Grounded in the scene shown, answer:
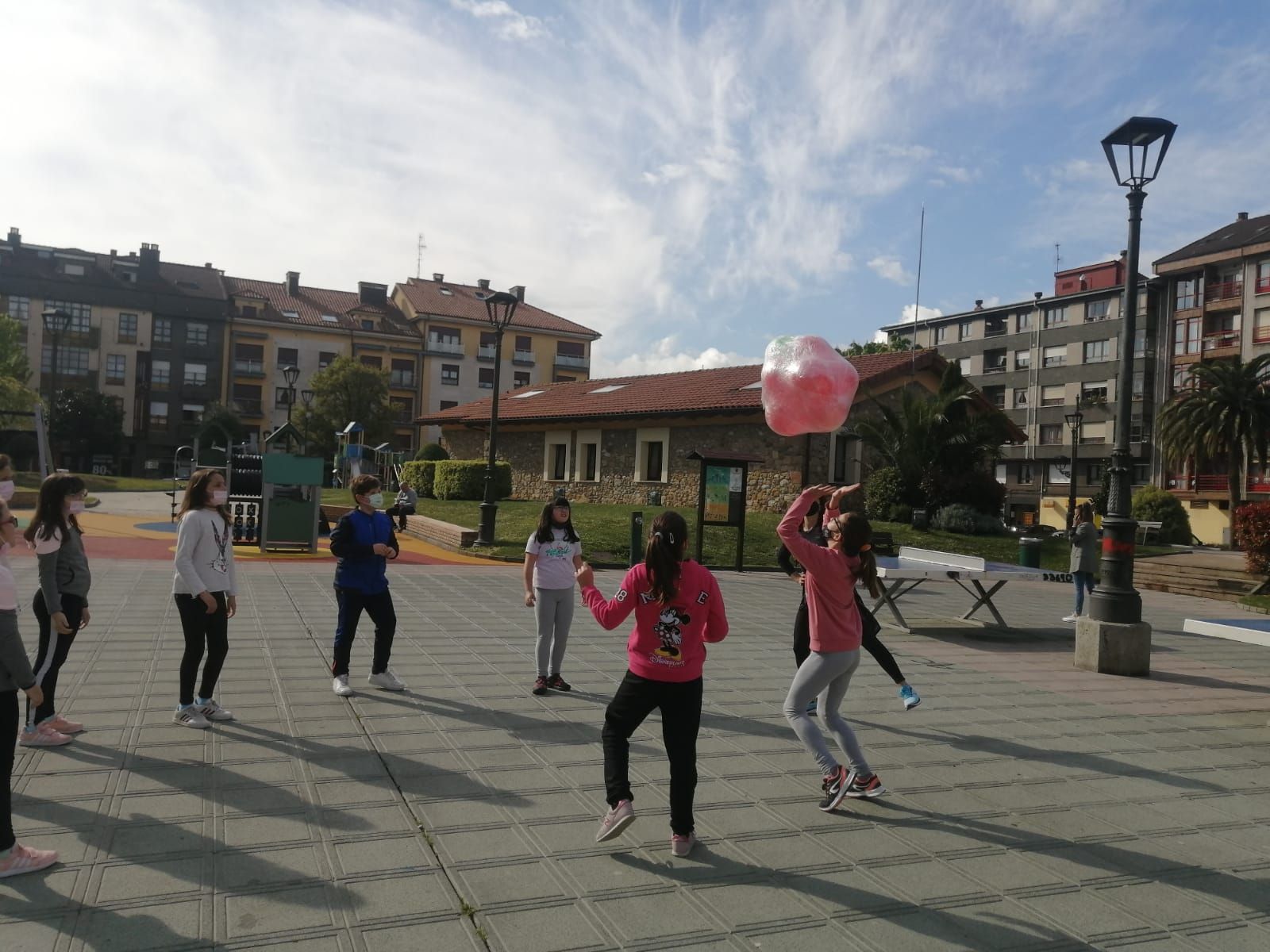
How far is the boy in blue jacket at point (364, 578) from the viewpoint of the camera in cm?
699

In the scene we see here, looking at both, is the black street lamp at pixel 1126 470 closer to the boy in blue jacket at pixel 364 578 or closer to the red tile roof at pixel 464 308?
the boy in blue jacket at pixel 364 578

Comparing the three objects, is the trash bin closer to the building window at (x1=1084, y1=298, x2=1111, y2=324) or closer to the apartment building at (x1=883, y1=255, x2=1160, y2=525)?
the apartment building at (x1=883, y1=255, x2=1160, y2=525)

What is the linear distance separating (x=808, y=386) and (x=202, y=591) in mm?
3988

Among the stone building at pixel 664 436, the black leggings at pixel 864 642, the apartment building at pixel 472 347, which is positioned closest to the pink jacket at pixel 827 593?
the black leggings at pixel 864 642

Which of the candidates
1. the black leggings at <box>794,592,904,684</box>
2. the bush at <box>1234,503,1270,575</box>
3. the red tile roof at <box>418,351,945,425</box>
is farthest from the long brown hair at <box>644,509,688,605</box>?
the red tile roof at <box>418,351,945,425</box>

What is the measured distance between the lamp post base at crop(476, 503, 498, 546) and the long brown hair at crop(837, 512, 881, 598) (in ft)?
51.1

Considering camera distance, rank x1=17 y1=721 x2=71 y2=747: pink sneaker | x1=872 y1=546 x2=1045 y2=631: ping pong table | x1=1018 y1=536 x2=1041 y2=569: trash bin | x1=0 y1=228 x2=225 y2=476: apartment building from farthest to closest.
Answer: x1=0 y1=228 x2=225 y2=476: apartment building
x1=1018 y1=536 x2=1041 y2=569: trash bin
x1=872 y1=546 x2=1045 y2=631: ping pong table
x1=17 y1=721 x2=71 y2=747: pink sneaker

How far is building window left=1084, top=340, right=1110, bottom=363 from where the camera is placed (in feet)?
192

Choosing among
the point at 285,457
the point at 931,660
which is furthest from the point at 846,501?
the point at 285,457

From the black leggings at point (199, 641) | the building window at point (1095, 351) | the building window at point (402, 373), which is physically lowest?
the black leggings at point (199, 641)

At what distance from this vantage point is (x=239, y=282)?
73500 millimetres

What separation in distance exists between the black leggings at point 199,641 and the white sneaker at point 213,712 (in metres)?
0.06

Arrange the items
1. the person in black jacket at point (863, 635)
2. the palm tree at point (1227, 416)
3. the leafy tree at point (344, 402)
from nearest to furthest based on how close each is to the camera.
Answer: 1. the person in black jacket at point (863, 635)
2. the palm tree at point (1227, 416)
3. the leafy tree at point (344, 402)

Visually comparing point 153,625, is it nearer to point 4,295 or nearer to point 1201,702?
point 1201,702
